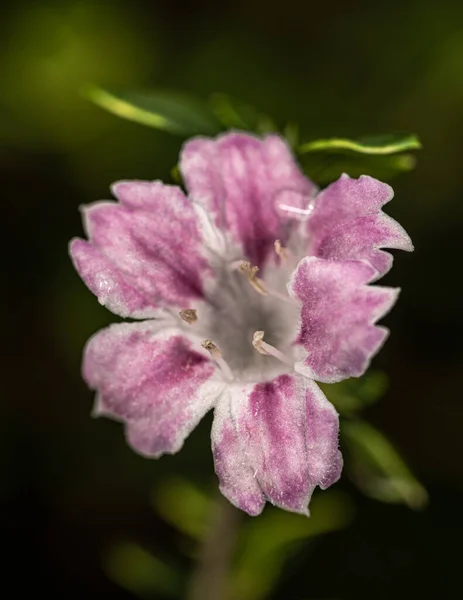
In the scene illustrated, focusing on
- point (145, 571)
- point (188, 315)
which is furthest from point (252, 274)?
point (145, 571)

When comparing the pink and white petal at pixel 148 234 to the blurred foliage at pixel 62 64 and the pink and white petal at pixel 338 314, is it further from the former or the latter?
the blurred foliage at pixel 62 64

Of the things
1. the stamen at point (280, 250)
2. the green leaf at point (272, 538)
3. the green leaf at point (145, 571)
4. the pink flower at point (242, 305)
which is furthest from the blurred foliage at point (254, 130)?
the green leaf at point (145, 571)

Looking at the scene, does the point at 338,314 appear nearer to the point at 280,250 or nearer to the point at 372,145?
the point at 280,250

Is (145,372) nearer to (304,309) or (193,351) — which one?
(193,351)

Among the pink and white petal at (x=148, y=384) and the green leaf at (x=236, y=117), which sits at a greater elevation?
the green leaf at (x=236, y=117)

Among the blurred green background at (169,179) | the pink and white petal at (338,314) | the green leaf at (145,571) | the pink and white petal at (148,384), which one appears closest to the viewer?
the pink and white petal at (338,314)

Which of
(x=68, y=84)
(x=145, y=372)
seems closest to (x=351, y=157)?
(x=145, y=372)
